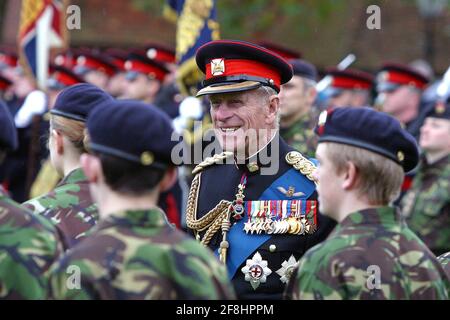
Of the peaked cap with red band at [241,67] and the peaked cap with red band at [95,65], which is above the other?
the peaked cap with red band at [95,65]

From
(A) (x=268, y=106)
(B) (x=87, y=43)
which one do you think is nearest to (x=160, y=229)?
(A) (x=268, y=106)

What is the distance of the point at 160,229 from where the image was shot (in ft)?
11.6

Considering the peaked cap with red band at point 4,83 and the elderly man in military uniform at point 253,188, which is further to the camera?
the peaked cap with red band at point 4,83

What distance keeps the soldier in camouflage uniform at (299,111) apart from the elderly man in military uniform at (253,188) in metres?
2.92

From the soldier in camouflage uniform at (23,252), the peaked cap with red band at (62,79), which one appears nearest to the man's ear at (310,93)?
the peaked cap with red band at (62,79)

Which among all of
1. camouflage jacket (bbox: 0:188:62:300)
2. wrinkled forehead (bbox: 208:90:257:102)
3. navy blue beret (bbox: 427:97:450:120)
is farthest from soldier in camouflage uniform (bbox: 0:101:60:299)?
navy blue beret (bbox: 427:97:450:120)

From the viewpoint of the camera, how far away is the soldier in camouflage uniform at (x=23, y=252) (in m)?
3.74

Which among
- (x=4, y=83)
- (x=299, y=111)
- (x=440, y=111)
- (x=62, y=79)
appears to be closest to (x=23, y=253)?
(x=299, y=111)

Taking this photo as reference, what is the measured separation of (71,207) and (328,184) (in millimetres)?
1433

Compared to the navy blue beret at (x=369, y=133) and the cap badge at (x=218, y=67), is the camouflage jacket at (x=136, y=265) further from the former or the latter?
the cap badge at (x=218, y=67)

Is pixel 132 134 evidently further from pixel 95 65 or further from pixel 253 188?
pixel 95 65

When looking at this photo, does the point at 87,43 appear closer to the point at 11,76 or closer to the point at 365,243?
the point at 11,76

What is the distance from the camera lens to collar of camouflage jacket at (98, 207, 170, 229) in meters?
3.48
